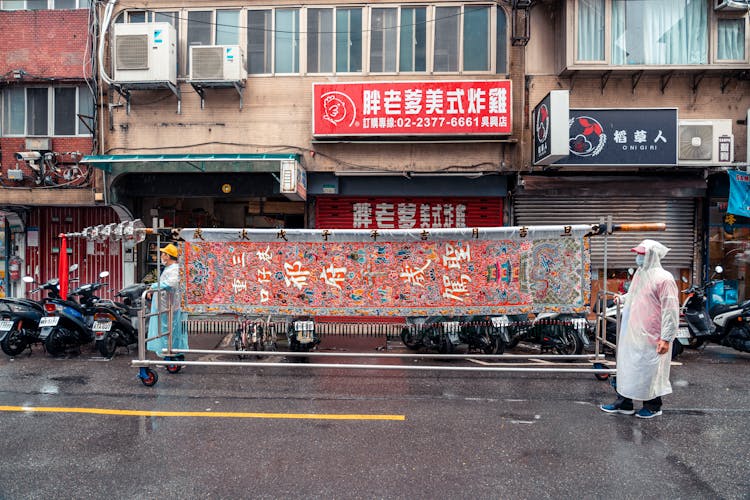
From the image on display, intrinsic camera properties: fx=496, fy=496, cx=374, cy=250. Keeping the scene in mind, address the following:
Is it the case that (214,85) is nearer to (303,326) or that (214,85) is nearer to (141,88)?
(141,88)

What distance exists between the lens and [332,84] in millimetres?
11172

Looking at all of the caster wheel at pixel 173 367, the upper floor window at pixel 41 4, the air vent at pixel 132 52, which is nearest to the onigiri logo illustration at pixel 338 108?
the air vent at pixel 132 52

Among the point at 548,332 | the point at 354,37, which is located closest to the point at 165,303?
the point at 548,332

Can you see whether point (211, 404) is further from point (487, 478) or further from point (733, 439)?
point (733, 439)

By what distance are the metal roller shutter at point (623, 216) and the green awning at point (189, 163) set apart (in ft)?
19.2

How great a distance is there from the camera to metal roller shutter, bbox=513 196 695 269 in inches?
460

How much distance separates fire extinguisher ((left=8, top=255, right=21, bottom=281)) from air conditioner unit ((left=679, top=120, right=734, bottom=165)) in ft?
53.3

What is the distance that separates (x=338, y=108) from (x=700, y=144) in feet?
26.2

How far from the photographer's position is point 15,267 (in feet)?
42.2

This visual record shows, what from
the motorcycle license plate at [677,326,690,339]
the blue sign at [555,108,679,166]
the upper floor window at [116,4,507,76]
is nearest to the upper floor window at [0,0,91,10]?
the upper floor window at [116,4,507,76]

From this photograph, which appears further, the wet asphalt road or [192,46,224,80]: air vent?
[192,46,224,80]: air vent

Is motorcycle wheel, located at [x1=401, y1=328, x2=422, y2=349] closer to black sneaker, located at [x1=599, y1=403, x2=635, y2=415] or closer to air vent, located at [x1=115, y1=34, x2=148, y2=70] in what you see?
black sneaker, located at [x1=599, y1=403, x2=635, y2=415]

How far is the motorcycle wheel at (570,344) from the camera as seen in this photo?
8.40 metres

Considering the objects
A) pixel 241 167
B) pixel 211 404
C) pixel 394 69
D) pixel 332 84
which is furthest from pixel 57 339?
pixel 394 69
